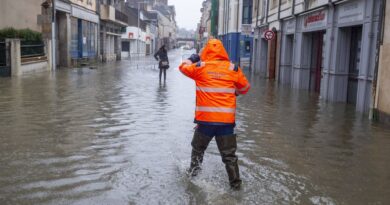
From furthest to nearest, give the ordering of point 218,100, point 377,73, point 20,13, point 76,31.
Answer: point 76,31 → point 20,13 → point 377,73 → point 218,100

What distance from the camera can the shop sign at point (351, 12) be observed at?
12.7m

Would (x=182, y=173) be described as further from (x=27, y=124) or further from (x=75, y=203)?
(x=27, y=124)

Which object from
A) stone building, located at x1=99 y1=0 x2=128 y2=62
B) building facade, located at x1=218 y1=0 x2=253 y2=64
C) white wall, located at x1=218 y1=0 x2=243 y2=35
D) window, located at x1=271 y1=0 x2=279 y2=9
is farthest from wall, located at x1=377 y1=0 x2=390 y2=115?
white wall, located at x1=218 y1=0 x2=243 y2=35

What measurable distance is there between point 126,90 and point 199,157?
452 inches

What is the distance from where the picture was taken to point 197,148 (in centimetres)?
567

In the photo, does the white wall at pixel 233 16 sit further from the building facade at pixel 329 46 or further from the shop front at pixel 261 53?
the building facade at pixel 329 46

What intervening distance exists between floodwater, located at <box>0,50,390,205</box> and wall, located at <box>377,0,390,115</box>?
0.53m

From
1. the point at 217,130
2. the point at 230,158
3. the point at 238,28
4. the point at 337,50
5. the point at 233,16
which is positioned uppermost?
the point at 233,16

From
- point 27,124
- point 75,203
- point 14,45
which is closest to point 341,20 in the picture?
point 27,124

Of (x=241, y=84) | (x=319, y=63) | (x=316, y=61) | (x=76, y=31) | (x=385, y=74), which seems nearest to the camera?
(x=241, y=84)

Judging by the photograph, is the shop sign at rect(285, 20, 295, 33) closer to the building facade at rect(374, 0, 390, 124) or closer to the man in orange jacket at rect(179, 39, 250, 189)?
the building facade at rect(374, 0, 390, 124)

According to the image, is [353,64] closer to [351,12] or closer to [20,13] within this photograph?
[351,12]

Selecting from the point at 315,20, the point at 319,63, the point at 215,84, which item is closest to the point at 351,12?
the point at 315,20

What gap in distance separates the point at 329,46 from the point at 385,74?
15.6 ft
